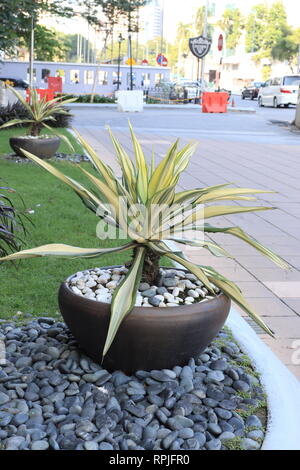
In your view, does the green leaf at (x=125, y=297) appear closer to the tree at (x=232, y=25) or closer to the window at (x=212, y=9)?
the tree at (x=232, y=25)

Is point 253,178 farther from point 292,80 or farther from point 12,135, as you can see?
point 292,80

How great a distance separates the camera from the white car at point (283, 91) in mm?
38031

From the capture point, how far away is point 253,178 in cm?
1135

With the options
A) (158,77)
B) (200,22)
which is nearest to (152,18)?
(200,22)

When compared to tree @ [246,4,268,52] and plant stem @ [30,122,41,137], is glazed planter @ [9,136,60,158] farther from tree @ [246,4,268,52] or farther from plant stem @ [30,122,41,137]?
tree @ [246,4,268,52]

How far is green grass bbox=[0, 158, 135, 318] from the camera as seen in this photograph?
15.4 ft

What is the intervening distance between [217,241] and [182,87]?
36852 millimetres

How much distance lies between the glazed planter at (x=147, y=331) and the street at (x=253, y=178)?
0.73m

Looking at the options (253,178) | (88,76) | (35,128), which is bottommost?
(253,178)

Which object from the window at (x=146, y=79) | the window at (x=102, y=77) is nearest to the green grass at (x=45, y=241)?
the window at (x=102, y=77)

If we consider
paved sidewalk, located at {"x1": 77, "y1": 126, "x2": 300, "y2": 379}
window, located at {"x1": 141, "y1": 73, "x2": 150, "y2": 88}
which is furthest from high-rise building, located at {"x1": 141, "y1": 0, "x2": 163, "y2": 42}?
paved sidewalk, located at {"x1": 77, "y1": 126, "x2": 300, "y2": 379}

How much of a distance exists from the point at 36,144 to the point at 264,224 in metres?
5.32

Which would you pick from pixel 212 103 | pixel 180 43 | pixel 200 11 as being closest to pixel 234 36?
pixel 200 11

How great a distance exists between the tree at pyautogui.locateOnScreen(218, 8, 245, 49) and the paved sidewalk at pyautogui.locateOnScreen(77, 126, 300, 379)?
116 metres
